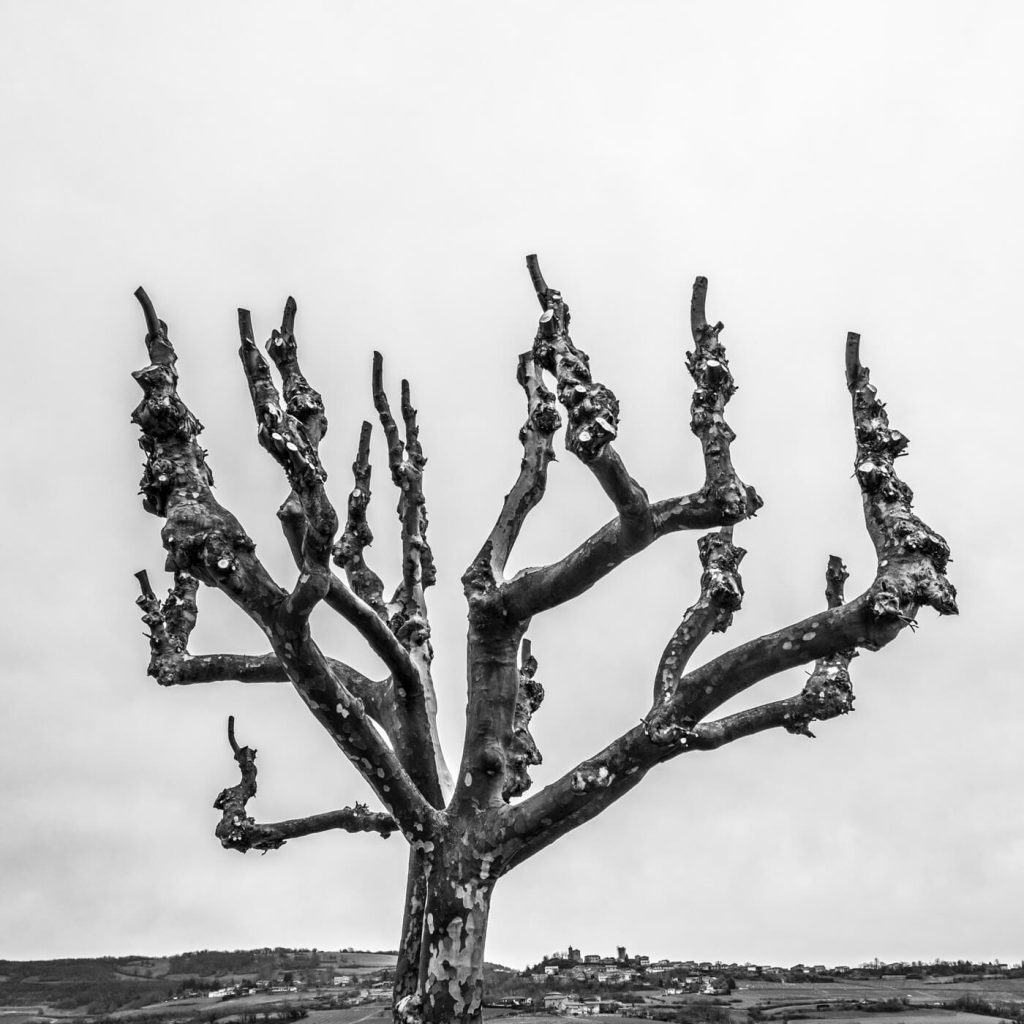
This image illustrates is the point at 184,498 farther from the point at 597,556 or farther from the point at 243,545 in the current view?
the point at 597,556

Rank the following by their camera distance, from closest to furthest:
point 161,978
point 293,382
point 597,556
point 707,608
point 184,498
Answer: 1. point 184,498
2. point 597,556
3. point 293,382
4. point 707,608
5. point 161,978

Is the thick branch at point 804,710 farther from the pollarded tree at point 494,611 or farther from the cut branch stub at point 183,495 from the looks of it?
the cut branch stub at point 183,495

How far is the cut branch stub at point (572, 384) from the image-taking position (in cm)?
727

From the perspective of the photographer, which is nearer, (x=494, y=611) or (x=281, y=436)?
(x=281, y=436)

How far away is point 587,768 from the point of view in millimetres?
7668

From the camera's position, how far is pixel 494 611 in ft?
30.2

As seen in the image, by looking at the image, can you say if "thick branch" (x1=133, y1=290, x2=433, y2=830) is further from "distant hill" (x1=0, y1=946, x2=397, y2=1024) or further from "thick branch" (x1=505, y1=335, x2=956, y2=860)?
"distant hill" (x1=0, y1=946, x2=397, y2=1024)

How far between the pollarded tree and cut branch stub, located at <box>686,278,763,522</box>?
20mm

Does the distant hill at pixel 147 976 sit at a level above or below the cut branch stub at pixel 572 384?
below

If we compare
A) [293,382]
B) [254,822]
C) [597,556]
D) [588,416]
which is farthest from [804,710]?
[254,822]

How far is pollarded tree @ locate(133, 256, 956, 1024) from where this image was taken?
747cm

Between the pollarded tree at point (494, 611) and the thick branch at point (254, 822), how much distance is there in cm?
142

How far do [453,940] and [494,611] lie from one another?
10.4ft

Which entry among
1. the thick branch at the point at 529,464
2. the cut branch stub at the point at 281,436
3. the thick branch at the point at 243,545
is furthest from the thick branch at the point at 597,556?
the cut branch stub at the point at 281,436
